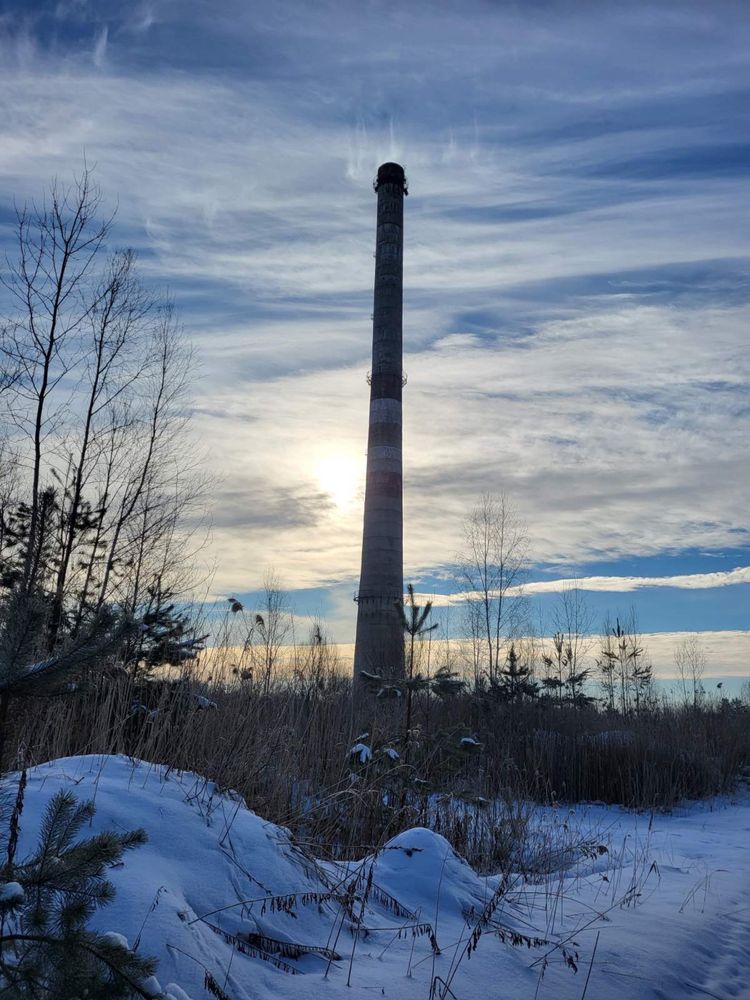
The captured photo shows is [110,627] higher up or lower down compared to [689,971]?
higher up

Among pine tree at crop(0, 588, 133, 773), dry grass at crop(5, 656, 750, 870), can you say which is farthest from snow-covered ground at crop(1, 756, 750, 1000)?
pine tree at crop(0, 588, 133, 773)

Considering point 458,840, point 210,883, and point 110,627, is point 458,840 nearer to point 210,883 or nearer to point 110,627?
point 210,883

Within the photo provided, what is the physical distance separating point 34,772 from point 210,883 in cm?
112

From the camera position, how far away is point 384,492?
19.3m

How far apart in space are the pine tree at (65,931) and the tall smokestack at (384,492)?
1668 cm

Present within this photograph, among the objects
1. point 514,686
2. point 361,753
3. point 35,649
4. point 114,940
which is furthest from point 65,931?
point 514,686

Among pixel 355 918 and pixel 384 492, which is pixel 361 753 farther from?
pixel 384 492

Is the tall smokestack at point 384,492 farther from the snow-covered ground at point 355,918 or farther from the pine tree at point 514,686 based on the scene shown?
the snow-covered ground at point 355,918

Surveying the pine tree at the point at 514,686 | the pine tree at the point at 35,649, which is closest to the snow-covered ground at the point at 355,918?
the pine tree at the point at 35,649

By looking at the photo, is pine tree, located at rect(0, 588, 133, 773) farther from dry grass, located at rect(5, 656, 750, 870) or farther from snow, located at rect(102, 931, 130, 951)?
snow, located at rect(102, 931, 130, 951)

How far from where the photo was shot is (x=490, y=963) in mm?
2824

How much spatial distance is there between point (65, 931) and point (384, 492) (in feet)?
58.9

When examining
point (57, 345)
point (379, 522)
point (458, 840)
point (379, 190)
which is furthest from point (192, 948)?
point (379, 190)

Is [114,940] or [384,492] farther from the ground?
[384,492]
